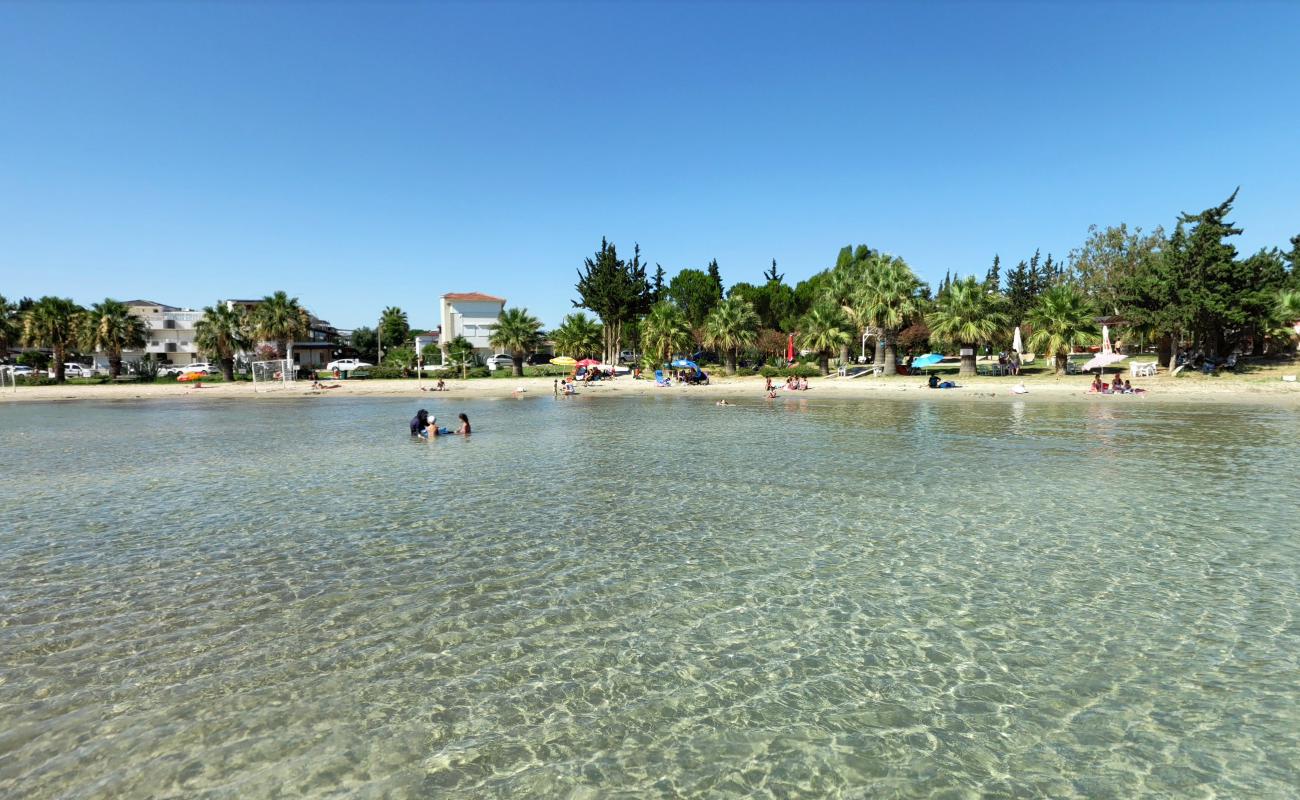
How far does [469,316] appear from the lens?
317ft

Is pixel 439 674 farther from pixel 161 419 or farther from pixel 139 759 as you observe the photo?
pixel 161 419

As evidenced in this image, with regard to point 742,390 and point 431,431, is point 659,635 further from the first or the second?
point 742,390

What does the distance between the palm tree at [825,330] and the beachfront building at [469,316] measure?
5438 centimetres

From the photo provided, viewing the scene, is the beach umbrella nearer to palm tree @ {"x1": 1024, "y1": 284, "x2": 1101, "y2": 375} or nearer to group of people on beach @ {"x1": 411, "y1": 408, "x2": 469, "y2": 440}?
palm tree @ {"x1": 1024, "y1": 284, "x2": 1101, "y2": 375}

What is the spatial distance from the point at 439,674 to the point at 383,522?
21.3 ft

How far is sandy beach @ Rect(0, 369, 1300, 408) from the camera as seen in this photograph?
3734 centimetres

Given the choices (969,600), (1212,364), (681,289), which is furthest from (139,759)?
(681,289)

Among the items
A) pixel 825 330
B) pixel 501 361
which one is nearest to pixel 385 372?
pixel 501 361

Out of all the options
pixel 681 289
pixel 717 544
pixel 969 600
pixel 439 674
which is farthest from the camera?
pixel 681 289

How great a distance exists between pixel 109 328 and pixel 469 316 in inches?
1741

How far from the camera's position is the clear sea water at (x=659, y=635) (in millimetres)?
4879

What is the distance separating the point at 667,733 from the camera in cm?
532

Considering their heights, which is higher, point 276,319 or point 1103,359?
point 276,319

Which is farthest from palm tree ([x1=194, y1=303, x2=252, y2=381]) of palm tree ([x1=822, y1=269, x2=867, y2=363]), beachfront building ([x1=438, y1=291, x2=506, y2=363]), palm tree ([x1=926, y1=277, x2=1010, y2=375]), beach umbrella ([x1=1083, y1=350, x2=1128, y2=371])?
beach umbrella ([x1=1083, y1=350, x2=1128, y2=371])
